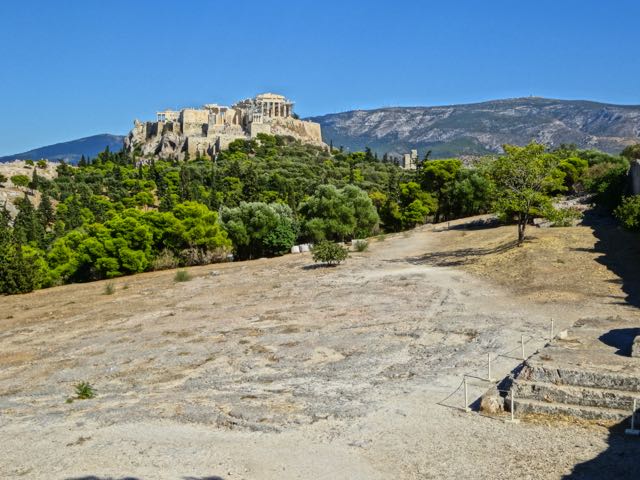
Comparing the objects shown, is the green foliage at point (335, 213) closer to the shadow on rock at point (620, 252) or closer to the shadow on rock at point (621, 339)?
the shadow on rock at point (620, 252)

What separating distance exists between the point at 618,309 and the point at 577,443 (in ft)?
34.8

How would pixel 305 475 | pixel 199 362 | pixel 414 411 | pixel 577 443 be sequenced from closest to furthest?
pixel 305 475 → pixel 577 443 → pixel 414 411 → pixel 199 362

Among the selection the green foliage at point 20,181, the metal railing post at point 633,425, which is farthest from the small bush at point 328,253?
the green foliage at point 20,181

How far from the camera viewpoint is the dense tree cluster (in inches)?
1448

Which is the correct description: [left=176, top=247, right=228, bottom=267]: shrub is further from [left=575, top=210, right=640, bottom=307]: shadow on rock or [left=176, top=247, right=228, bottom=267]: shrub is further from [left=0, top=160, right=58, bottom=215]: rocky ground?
[left=0, top=160, right=58, bottom=215]: rocky ground

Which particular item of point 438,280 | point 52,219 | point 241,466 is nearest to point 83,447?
point 241,466

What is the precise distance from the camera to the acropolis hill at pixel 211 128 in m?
126

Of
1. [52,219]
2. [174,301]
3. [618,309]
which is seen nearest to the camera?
[618,309]

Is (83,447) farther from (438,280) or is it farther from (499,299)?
(438,280)

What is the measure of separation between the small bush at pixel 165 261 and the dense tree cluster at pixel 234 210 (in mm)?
68

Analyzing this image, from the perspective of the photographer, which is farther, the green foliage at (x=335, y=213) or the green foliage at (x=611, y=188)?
the green foliage at (x=335, y=213)

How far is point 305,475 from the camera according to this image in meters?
8.37

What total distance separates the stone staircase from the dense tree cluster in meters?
20.9

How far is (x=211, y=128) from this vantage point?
130 metres
